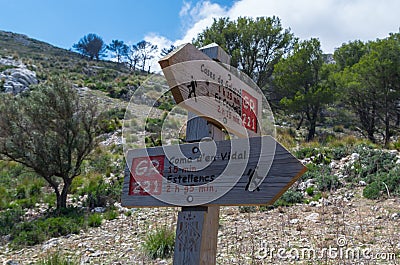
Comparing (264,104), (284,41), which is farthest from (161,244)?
(284,41)

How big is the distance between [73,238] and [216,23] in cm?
1648

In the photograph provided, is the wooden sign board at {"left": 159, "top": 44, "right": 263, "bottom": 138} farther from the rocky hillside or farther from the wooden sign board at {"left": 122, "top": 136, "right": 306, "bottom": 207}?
the rocky hillside

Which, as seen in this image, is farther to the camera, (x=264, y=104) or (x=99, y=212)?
(x=99, y=212)

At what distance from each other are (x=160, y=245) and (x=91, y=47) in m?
56.1

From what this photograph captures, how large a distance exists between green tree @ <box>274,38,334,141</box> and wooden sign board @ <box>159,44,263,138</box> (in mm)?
15210

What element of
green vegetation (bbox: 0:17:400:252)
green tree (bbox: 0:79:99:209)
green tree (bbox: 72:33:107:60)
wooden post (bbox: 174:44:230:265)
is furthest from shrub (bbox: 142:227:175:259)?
green tree (bbox: 72:33:107:60)

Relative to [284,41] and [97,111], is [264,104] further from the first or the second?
[284,41]

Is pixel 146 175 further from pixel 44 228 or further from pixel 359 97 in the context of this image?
pixel 359 97

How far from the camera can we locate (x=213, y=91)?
2.27 metres

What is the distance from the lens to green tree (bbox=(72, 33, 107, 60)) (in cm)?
5672

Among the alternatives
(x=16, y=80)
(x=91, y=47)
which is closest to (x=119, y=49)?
(x=91, y=47)

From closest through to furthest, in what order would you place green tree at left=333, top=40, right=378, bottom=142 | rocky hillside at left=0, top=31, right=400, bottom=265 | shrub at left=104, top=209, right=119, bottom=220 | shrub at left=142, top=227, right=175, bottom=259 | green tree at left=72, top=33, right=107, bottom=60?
rocky hillside at left=0, top=31, right=400, bottom=265, shrub at left=142, top=227, right=175, bottom=259, shrub at left=104, top=209, right=119, bottom=220, green tree at left=333, top=40, right=378, bottom=142, green tree at left=72, top=33, right=107, bottom=60

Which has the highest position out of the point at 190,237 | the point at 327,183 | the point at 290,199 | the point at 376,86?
the point at 376,86

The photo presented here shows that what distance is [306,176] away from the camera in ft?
28.2
